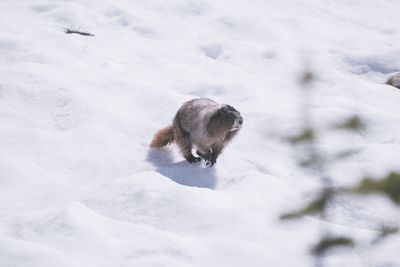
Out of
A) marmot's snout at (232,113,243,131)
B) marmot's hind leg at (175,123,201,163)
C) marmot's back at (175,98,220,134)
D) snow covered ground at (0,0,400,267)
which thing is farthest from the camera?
marmot's hind leg at (175,123,201,163)

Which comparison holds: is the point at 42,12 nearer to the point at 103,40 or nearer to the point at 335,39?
the point at 103,40

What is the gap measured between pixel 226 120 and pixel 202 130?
0.37m

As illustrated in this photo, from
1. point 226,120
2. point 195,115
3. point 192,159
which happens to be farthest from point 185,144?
point 226,120

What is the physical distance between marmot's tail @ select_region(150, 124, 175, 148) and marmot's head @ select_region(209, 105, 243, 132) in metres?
0.59

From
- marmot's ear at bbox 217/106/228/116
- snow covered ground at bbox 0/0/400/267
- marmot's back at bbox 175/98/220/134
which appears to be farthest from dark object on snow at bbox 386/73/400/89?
marmot's ear at bbox 217/106/228/116

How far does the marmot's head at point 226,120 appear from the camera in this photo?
5.87m

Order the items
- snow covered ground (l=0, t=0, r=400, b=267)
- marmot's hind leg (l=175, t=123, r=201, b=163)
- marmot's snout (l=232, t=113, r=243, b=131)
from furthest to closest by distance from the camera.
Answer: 1. marmot's hind leg (l=175, t=123, r=201, b=163)
2. marmot's snout (l=232, t=113, r=243, b=131)
3. snow covered ground (l=0, t=0, r=400, b=267)

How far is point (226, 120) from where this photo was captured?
5914 millimetres

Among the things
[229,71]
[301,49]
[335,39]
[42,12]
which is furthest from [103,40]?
[335,39]

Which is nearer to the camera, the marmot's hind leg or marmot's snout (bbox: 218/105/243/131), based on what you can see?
marmot's snout (bbox: 218/105/243/131)

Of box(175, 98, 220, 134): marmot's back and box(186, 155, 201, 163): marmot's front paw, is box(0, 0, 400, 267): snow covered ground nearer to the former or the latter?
box(186, 155, 201, 163): marmot's front paw

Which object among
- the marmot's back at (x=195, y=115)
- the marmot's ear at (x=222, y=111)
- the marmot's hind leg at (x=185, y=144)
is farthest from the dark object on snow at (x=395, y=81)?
the marmot's hind leg at (x=185, y=144)

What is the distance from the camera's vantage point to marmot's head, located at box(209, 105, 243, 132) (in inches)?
231

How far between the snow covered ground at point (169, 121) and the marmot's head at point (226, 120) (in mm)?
462
